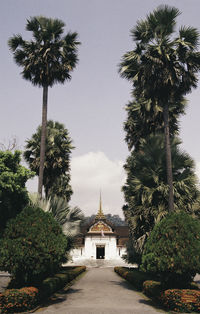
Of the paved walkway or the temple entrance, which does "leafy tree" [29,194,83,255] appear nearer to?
the paved walkway

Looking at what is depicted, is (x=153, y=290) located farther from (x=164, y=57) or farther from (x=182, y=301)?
(x=164, y=57)

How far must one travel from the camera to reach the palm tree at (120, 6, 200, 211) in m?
17.5

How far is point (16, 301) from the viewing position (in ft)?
36.8

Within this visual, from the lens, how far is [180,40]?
58.2 ft

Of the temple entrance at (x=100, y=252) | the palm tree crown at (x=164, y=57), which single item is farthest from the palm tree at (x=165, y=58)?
the temple entrance at (x=100, y=252)

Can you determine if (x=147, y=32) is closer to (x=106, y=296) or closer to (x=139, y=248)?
(x=139, y=248)

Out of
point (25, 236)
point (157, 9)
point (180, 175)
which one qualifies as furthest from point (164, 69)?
point (25, 236)

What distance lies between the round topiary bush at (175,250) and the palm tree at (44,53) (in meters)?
11.9

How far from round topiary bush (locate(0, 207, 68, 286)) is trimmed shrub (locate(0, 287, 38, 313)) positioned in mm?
1064

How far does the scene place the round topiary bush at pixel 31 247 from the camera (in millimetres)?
12336

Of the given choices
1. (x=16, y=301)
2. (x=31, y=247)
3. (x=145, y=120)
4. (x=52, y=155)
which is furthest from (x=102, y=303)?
(x=52, y=155)

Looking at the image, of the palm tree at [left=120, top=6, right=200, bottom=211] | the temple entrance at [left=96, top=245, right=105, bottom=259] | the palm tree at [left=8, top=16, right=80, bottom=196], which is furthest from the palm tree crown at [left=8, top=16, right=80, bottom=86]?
the temple entrance at [left=96, top=245, right=105, bottom=259]

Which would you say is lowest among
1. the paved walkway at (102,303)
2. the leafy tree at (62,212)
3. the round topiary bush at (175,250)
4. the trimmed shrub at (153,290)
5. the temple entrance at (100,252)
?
the temple entrance at (100,252)

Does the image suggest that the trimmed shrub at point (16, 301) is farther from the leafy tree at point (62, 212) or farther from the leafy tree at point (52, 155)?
the leafy tree at point (52, 155)
